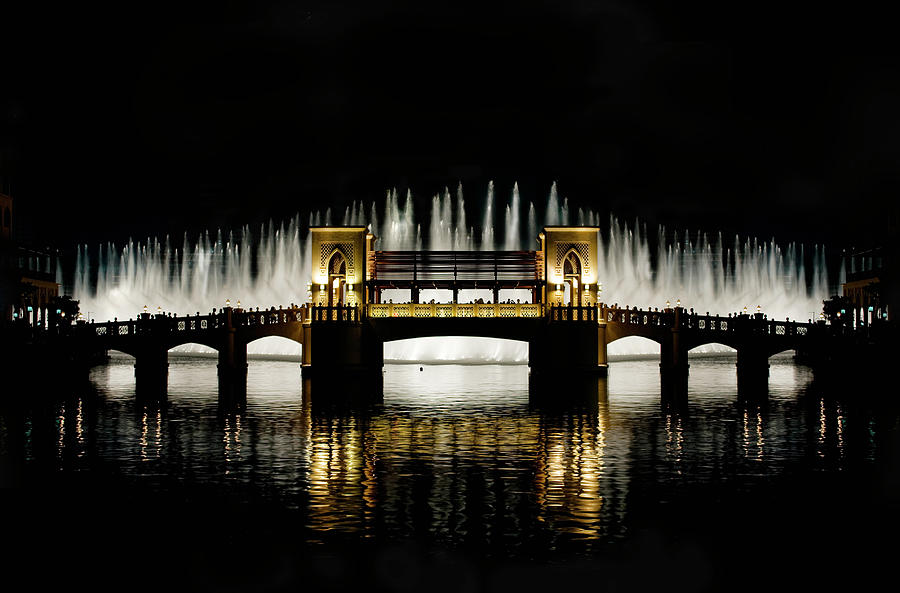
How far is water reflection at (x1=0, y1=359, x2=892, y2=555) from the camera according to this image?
71.1ft

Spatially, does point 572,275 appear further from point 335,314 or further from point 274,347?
point 274,347

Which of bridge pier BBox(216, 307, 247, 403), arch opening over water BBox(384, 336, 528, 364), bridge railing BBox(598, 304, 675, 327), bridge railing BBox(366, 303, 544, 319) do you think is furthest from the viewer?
arch opening over water BBox(384, 336, 528, 364)

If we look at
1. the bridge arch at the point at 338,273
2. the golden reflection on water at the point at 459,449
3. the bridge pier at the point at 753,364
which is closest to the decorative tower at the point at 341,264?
the bridge arch at the point at 338,273

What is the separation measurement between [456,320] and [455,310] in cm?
60

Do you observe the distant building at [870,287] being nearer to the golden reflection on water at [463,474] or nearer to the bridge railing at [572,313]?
the bridge railing at [572,313]

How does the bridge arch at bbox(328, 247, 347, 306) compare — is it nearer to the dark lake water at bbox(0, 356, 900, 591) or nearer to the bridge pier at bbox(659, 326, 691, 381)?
the bridge pier at bbox(659, 326, 691, 381)

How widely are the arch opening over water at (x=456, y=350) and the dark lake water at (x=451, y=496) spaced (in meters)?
40.8

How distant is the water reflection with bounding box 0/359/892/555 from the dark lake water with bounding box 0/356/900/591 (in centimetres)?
11

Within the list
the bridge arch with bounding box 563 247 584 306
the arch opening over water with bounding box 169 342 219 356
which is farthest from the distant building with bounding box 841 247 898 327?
the arch opening over water with bounding box 169 342 219 356

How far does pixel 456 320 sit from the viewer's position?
6216 cm

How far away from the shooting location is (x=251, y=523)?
68.7 ft

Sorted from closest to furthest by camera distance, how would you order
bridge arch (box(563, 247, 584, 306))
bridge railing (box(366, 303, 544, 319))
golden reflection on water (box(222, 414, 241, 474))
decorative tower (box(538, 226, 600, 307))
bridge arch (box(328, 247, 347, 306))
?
golden reflection on water (box(222, 414, 241, 474)) < bridge railing (box(366, 303, 544, 319)) < decorative tower (box(538, 226, 600, 307)) < bridge arch (box(328, 247, 347, 306)) < bridge arch (box(563, 247, 584, 306))

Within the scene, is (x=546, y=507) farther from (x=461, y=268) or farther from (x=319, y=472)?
(x=461, y=268)

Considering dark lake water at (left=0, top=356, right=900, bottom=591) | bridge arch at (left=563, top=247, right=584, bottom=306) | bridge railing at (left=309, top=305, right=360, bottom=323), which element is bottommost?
dark lake water at (left=0, top=356, right=900, bottom=591)
